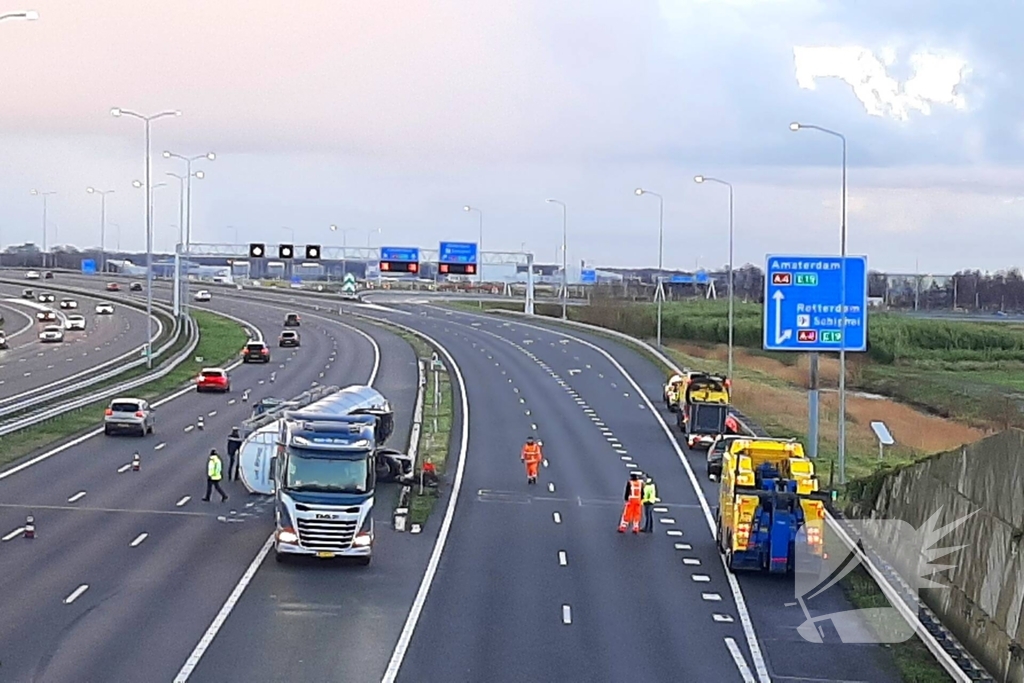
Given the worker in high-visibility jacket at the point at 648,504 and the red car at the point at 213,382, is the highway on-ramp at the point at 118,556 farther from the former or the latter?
the red car at the point at 213,382

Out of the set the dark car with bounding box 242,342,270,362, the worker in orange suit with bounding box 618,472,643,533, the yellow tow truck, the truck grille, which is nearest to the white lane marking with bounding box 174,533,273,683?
the truck grille

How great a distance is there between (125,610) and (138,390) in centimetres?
4510

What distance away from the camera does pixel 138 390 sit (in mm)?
69875

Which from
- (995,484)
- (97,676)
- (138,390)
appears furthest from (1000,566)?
(138,390)

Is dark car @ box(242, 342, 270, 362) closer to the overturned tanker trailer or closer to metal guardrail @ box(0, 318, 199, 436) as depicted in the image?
metal guardrail @ box(0, 318, 199, 436)

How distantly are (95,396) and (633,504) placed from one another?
32.9 metres

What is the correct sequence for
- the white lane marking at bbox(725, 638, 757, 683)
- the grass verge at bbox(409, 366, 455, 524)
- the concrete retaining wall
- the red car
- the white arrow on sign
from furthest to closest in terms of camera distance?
the red car < the white arrow on sign < the grass verge at bbox(409, 366, 455, 524) < the white lane marking at bbox(725, 638, 757, 683) < the concrete retaining wall

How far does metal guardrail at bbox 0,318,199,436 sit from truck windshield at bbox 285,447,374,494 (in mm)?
22617

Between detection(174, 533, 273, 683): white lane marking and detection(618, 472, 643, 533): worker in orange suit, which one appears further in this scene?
detection(618, 472, 643, 533): worker in orange suit

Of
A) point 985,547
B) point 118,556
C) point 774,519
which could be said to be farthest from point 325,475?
point 985,547

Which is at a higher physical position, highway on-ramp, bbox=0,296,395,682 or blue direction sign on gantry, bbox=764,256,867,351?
blue direction sign on gantry, bbox=764,256,867,351

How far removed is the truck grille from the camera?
1216 inches

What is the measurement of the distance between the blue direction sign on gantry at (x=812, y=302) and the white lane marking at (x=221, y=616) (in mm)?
18674

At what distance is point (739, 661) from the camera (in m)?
24.3
